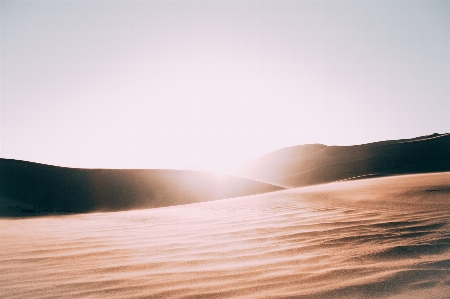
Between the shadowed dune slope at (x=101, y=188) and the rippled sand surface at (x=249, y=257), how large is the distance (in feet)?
36.0

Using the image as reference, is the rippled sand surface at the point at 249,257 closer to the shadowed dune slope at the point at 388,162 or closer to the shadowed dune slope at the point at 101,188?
the shadowed dune slope at the point at 101,188

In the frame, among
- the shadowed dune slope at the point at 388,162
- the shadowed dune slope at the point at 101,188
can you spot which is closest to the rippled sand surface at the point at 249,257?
the shadowed dune slope at the point at 101,188

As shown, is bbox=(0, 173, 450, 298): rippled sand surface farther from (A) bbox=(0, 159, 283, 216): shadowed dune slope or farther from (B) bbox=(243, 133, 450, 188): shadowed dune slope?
(B) bbox=(243, 133, 450, 188): shadowed dune slope

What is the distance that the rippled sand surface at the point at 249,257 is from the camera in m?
2.14

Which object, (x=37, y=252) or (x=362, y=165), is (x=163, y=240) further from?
(x=362, y=165)

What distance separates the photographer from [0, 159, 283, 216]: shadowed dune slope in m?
14.3

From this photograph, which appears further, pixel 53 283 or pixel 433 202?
pixel 433 202

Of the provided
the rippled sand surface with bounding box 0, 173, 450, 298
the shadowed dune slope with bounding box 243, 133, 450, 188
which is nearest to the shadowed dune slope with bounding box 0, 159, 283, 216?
the shadowed dune slope with bounding box 243, 133, 450, 188

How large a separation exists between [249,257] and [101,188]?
15.8 meters

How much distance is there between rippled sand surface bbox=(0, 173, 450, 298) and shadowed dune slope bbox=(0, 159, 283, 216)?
36.0ft

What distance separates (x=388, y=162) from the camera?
26.0 m

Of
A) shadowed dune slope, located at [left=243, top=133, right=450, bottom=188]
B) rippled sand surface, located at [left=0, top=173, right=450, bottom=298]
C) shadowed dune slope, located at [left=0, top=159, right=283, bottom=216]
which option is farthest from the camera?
shadowed dune slope, located at [left=243, top=133, right=450, bottom=188]

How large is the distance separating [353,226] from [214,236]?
1.63 meters

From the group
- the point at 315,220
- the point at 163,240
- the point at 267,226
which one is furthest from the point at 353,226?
the point at 163,240
